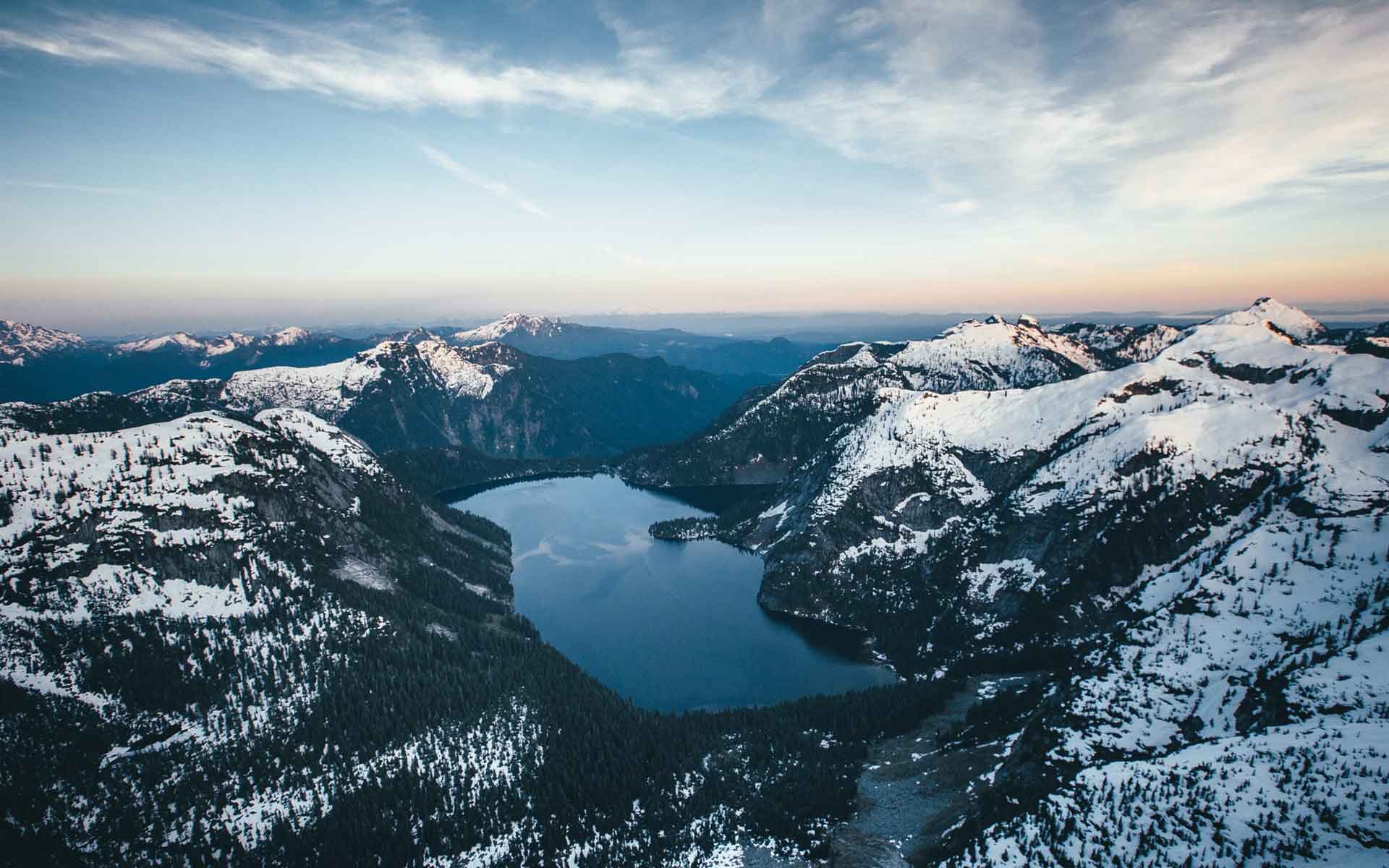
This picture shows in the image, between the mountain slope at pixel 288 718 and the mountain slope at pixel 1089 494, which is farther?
the mountain slope at pixel 1089 494

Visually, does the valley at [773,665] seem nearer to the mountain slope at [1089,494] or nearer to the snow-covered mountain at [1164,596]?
the snow-covered mountain at [1164,596]

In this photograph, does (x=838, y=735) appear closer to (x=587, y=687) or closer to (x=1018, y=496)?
(x=587, y=687)

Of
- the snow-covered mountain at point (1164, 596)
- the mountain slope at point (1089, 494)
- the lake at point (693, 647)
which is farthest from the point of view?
the lake at point (693, 647)

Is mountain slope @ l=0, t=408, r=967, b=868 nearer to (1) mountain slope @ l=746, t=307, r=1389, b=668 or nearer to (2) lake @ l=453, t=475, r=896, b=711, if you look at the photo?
(2) lake @ l=453, t=475, r=896, b=711

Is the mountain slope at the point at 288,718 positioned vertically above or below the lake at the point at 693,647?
above

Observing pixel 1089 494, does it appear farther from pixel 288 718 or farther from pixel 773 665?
pixel 288 718

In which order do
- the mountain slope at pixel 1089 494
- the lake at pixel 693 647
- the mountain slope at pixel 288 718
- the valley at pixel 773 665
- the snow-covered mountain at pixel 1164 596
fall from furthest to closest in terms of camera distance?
the lake at pixel 693 647
the mountain slope at pixel 1089 494
the mountain slope at pixel 288 718
the valley at pixel 773 665
the snow-covered mountain at pixel 1164 596

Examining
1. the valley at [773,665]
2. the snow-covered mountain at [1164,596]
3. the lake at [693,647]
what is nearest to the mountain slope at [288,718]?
the valley at [773,665]

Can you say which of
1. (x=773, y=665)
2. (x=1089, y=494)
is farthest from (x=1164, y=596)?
(x=773, y=665)

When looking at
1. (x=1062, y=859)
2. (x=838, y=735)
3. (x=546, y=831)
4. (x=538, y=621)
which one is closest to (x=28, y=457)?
(x=538, y=621)

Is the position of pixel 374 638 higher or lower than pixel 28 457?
lower

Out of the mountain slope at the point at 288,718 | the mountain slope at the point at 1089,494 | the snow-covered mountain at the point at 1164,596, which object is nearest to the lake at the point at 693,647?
the snow-covered mountain at the point at 1164,596
